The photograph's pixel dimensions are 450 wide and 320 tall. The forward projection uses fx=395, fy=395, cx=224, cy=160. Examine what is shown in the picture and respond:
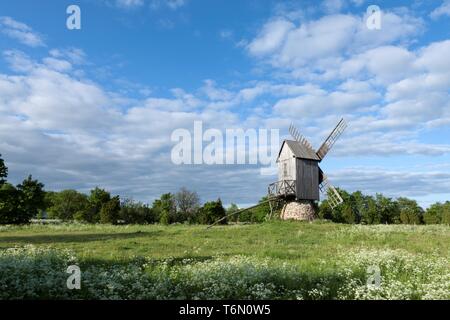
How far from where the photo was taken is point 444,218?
7794 cm

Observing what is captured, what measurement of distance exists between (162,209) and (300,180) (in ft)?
146

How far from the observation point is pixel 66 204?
4028 inches

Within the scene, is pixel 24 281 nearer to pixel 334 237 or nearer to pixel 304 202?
pixel 334 237

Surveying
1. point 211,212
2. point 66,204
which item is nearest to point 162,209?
point 211,212

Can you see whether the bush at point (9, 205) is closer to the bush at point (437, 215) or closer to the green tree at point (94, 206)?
the green tree at point (94, 206)

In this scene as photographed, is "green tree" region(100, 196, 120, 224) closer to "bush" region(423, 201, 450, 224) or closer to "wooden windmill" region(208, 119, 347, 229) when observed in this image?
"wooden windmill" region(208, 119, 347, 229)

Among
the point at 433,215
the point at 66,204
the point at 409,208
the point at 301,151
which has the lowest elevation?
the point at 433,215

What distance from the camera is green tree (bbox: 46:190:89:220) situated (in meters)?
101

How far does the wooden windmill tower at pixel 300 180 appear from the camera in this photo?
144 feet

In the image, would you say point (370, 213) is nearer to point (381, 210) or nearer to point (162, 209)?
point (381, 210)

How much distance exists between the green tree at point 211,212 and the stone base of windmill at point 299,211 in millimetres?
22549

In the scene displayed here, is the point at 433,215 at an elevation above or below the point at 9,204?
below
